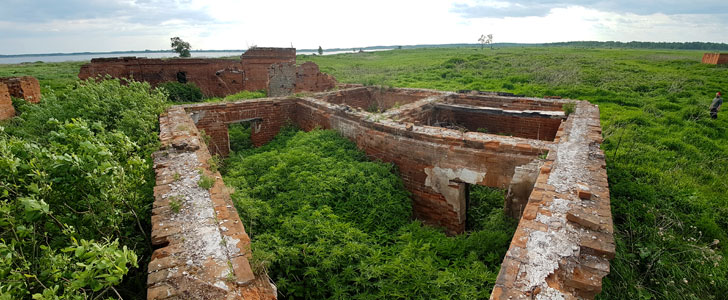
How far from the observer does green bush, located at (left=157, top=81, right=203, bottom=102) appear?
13734 millimetres

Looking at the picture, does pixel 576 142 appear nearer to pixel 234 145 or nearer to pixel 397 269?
pixel 397 269

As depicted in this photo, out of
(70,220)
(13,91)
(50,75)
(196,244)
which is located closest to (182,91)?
(13,91)

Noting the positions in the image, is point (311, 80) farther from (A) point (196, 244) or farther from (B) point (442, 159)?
(A) point (196, 244)

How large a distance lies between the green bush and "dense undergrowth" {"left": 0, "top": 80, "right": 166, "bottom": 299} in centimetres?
1142

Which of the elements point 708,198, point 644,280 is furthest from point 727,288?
point 708,198

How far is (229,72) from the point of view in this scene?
16609 mm

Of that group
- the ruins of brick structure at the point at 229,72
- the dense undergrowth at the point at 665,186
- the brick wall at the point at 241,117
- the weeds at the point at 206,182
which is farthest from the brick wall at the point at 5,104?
the dense undergrowth at the point at 665,186

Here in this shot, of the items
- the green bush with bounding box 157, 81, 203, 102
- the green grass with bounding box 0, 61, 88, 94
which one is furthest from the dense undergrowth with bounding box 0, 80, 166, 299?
the green grass with bounding box 0, 61, 88, 94

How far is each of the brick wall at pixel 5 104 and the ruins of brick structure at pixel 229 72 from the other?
391 centimetres

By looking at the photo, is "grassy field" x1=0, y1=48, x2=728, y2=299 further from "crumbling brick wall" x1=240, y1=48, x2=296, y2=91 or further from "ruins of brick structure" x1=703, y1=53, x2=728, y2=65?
"ruins of brick structure" x1=703, y1=53, x2=728, y2=65

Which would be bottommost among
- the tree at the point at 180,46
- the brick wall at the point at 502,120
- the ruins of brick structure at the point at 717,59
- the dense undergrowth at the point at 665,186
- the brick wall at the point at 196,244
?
the dense undergrowth at the point at 665,186

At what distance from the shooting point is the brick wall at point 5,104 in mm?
9367

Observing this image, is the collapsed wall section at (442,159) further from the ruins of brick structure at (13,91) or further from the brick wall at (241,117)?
the ruins of brick structure at (13,91)

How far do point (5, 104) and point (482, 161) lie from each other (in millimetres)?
12948
